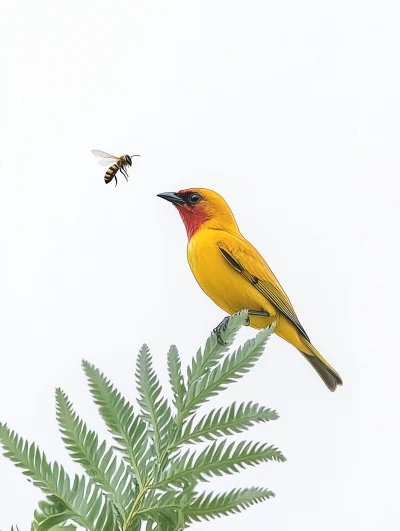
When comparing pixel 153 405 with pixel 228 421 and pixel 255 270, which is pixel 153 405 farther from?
pixel 255 270

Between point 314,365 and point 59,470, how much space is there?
680mm

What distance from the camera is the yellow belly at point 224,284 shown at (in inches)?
37.4

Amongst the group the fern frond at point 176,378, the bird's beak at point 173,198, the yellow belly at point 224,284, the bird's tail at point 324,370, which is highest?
the bird's beak at point 173,198

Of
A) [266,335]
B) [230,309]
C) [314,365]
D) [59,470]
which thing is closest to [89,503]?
[59,470]

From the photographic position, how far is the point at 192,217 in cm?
103

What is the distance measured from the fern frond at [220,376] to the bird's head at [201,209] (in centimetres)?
54

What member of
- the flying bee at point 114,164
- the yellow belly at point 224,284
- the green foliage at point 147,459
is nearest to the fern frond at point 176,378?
the green foliage at point 147,459

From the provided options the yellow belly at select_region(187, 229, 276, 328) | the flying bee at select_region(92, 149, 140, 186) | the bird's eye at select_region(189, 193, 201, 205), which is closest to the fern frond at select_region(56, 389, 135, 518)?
the yellow belly at select_region(187, 229, 276, 328)

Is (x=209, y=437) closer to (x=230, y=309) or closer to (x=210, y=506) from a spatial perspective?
(x=210, y=506)

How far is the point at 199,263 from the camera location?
0.97m

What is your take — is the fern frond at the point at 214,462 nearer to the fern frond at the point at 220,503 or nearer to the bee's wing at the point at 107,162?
the fern frond at the point at 220,503

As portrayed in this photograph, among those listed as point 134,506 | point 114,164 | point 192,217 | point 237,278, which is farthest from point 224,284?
point 134,506

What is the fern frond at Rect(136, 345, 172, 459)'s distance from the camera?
45 centimetres

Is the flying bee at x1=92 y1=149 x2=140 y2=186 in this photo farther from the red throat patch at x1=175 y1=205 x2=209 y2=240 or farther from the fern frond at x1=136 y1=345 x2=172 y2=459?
the fern frond at x1=136 y1=345 x2=172 y2=459
